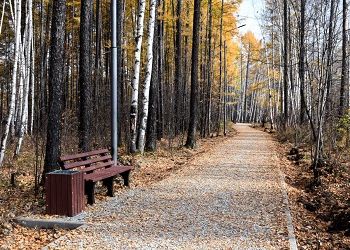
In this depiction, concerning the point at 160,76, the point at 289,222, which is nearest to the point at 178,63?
the point at 160,76

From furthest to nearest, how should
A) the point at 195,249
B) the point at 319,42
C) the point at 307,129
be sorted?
1. the point at 307,129
2. the point at 319,42
3. the point at 195,249

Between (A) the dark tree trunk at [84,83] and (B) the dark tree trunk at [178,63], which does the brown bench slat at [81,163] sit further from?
(B) the dark tree trunk at [178,63]

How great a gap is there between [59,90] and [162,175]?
164 inches

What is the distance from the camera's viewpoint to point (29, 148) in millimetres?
15711

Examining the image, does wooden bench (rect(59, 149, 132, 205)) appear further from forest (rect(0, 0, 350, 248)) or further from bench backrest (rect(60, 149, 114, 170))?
forest (rect(0, 0, 350, 248))

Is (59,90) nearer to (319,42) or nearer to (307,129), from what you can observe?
(319,42)

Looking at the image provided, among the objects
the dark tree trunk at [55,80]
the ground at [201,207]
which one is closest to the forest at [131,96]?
the dark tree trunk at [55,80]

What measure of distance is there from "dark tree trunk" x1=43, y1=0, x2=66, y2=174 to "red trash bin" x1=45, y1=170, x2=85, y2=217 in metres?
1.51


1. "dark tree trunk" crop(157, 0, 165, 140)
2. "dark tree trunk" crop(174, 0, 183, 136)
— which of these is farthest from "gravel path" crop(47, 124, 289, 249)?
"dark tree trunk" crop(174, 0, 183, 136)

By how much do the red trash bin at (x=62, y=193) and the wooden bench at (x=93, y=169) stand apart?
415 mm

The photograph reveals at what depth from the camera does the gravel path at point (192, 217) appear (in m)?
5.29

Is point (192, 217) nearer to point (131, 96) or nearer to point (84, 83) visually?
point (84, 83)

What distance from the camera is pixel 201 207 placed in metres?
7.26

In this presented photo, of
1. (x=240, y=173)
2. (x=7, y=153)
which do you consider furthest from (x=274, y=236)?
(x=7, y=153)
